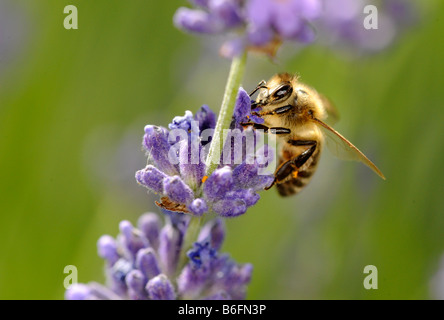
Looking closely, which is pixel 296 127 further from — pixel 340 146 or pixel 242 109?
pixel 242 109

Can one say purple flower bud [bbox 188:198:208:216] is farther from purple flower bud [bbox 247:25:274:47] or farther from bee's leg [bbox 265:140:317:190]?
bee's leg [bbox 265:140:317:190]

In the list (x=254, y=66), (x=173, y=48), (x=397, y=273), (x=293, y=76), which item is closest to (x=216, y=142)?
(x=293, y=76)

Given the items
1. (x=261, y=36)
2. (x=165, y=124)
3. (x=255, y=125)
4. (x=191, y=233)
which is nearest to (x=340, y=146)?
(x=255, y=125)

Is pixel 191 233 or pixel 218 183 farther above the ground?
pixel 218 183

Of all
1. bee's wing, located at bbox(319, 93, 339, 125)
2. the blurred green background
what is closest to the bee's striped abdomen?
bee's wing, located at bbox(319, 93, 339, 125)

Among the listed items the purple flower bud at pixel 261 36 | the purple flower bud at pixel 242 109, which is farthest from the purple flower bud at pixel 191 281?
the purple flower bud at pixel 261 36
